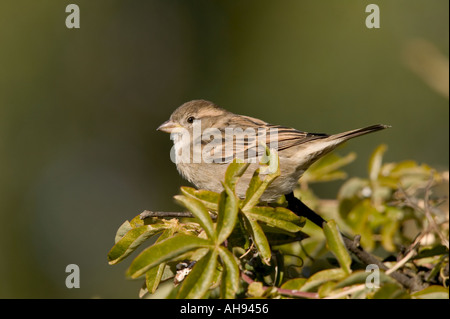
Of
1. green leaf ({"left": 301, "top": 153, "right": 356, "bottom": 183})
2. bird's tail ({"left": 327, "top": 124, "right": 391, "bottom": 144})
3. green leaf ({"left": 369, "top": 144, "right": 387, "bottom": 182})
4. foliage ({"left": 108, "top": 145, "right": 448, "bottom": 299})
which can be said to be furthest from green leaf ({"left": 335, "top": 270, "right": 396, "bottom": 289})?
green leaf ({"left": 301, "top": 153, "right": 356, "bottom": 183})

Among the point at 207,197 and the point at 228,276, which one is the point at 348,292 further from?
the point at 207,197

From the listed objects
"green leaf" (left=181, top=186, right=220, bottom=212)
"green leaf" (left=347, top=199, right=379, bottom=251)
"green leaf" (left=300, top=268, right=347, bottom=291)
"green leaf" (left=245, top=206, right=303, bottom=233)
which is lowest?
"green leaf" (left=347, top=199, right=379, bottom=251)

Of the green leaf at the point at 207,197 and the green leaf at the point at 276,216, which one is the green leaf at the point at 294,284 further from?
the green leaf at the point at 207,197

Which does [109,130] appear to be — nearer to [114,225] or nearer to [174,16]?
[114,225]

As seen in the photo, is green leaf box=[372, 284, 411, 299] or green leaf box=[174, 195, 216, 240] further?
green leaf box=[174, 195, 216, 240]

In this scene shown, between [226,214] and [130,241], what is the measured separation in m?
0.42

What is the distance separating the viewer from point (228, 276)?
1543 mm

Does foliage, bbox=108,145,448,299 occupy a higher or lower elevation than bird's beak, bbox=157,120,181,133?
lower

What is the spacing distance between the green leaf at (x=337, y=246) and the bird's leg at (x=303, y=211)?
490 millimetres

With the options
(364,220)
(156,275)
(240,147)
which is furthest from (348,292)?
(240,147)

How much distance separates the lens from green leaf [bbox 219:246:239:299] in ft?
5.02

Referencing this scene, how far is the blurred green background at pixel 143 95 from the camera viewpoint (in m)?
5.17

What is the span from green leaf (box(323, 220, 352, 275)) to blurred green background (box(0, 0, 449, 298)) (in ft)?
11.1

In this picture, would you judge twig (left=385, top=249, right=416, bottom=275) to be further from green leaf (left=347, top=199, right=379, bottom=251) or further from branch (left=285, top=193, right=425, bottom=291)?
green leaf (left=347, top=199, right=379, bottom=251)
